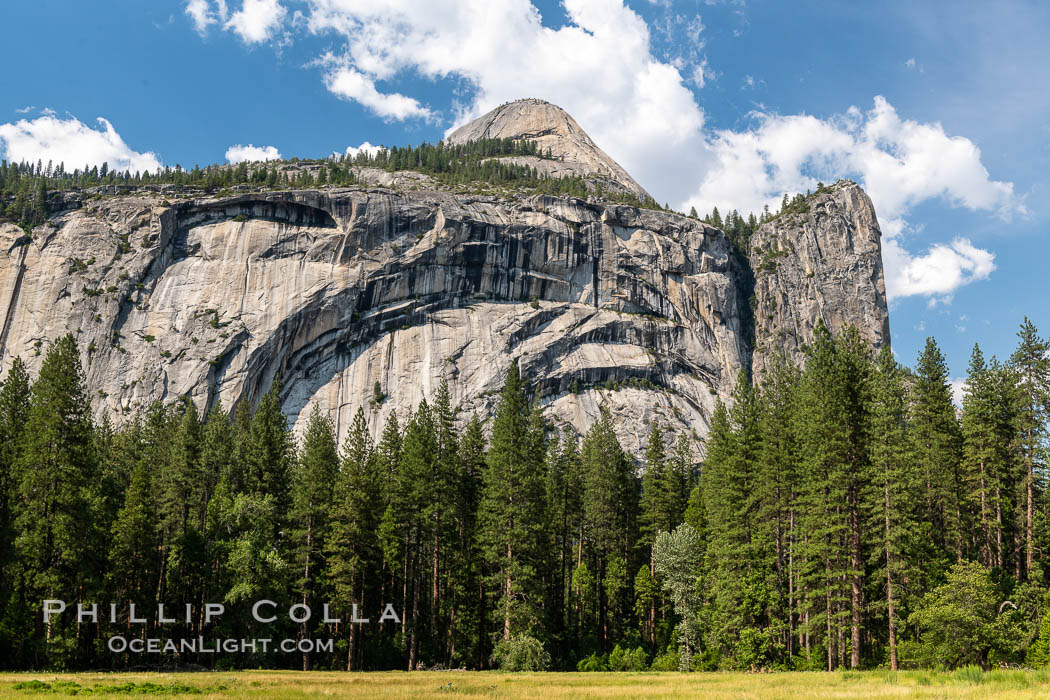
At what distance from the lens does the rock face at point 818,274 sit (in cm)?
13700

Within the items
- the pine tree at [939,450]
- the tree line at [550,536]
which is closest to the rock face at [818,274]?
the pine tree at [939,450]

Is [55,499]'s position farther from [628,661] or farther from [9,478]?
[628,661]

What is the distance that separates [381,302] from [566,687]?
314ft

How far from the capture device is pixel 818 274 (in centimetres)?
14112

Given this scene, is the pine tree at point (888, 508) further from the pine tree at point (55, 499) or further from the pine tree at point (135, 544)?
the pine tree at point (135, 544)

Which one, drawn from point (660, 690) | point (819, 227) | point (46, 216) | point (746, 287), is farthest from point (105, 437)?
point (819, 227)

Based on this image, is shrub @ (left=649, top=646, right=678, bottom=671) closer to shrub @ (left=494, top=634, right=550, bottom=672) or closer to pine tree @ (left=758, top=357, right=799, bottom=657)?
pine tree @ (left=758, top=357, right=799, bottom=657)

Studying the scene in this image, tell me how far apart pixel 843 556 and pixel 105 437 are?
169 feet

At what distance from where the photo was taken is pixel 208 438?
5144 centimetres

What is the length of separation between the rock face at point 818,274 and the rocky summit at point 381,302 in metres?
1.57

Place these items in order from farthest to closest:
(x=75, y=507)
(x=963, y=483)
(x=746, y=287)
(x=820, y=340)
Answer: (x=746, y=287) < (x=963, y=483) < (x=820, y=340) < (x=75, y=507)

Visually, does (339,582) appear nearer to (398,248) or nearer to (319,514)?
(319,514)

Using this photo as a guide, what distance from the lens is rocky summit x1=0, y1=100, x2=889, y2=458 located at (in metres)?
106

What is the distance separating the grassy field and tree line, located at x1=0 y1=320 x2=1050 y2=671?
4970 mm
